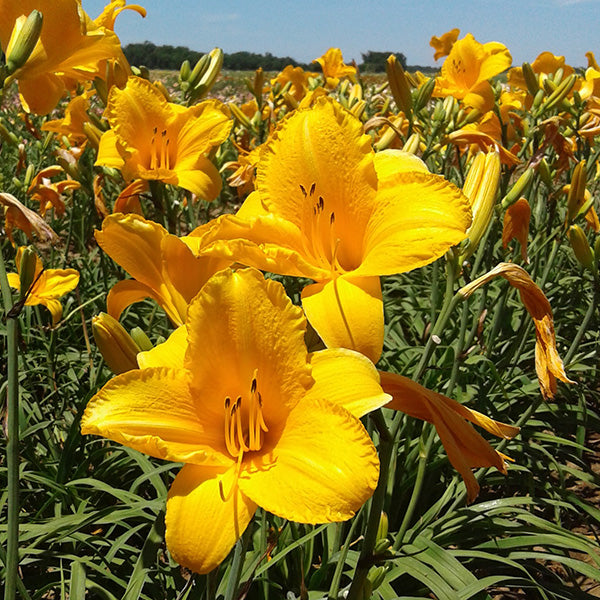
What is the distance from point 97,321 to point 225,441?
32 cm

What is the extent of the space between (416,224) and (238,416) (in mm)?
425

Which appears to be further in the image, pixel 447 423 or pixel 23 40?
pixel 23 40

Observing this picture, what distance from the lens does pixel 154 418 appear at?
0.81 meters

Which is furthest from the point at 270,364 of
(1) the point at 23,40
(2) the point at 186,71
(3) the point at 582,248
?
(2) the point at 186,71

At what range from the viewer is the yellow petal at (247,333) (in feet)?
2.66

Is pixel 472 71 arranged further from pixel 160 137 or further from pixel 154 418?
pixel 154 418

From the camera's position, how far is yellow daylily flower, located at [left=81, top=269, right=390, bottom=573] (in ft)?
2.45

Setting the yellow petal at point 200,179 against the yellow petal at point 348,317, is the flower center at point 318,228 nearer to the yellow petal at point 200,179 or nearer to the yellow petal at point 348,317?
the yellow petal at point 348,317

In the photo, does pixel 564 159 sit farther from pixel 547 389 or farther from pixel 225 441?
pixel 225 441

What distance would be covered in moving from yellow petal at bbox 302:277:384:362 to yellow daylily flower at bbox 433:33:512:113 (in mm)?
2240

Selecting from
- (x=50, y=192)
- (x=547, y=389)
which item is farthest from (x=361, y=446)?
(x=50, y=192)

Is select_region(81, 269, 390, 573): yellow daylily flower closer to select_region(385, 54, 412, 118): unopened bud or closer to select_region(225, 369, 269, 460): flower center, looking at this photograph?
select_region(225, 369, 269, 460): flower center

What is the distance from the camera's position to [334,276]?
0.99 metres

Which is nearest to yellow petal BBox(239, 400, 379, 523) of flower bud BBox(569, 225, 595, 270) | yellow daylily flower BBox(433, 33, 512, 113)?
flower bud BBox(569, 225, 595, 270)
